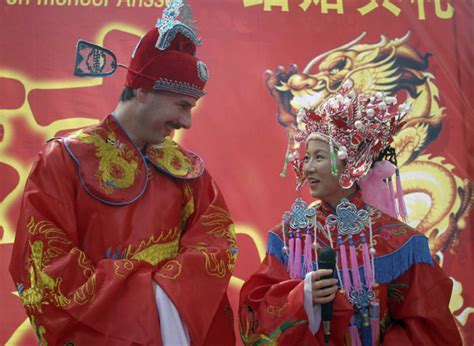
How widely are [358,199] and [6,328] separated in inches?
72.0

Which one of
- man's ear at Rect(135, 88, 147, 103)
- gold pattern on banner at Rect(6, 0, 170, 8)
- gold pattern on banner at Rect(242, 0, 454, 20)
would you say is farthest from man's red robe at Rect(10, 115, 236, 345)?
gold pattern on banner at Rect(242, 0, 454, 20)

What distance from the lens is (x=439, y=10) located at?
144 inches

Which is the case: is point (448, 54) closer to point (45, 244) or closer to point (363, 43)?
point (363, 43)

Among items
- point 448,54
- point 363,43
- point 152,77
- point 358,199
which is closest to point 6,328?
point 152,77

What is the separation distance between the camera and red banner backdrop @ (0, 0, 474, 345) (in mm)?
3389

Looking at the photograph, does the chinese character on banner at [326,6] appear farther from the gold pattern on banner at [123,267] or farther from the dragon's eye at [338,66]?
the gold pattern on banner at [123,267]

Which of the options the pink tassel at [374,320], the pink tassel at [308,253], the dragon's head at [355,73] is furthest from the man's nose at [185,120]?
the dragon's head at [355,73]

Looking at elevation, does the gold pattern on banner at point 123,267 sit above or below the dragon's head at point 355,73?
below

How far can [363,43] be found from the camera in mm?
3609

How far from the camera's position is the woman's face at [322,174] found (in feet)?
8.63

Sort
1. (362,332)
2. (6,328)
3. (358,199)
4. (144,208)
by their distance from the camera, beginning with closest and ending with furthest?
1. (144,208)
2. (362,332)
3. (358,199)
4. (6,328)

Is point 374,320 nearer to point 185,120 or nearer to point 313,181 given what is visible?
point 313,181

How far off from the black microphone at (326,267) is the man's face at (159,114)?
0.69 metres

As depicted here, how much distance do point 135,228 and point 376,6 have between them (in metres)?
2.14
